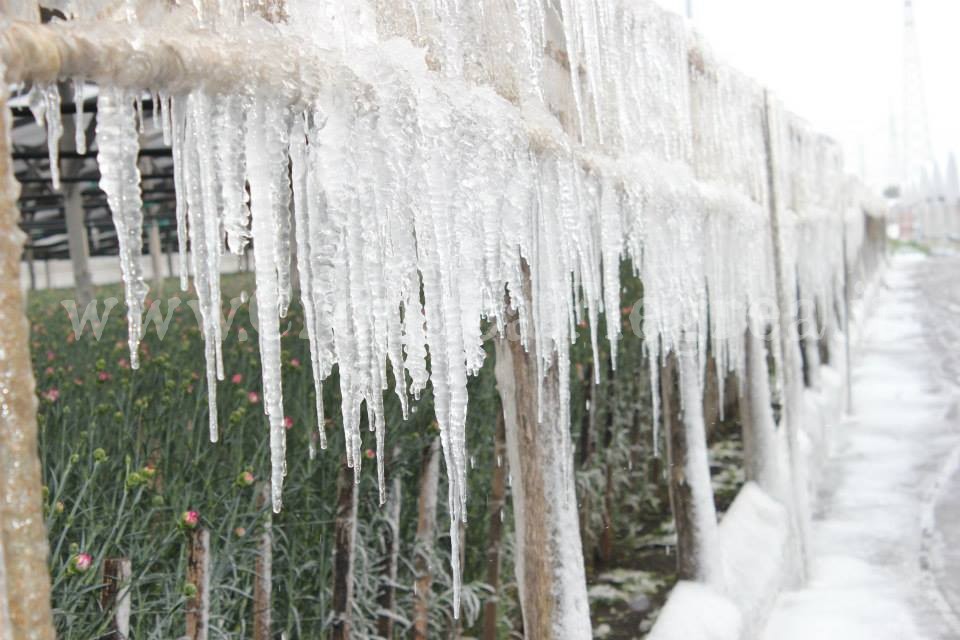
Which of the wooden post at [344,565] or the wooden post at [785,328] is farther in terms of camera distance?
the wooden post at [785,328]

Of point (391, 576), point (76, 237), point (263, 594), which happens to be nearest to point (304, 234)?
point (263, 594)

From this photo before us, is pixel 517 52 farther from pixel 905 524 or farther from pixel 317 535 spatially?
pixel 905 524

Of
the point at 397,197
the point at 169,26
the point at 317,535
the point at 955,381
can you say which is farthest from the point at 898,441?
the point at 169,26

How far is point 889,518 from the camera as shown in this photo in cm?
489

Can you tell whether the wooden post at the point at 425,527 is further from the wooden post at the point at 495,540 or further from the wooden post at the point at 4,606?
the wooden post at the point at 4,606

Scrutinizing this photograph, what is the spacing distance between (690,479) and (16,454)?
2.67m

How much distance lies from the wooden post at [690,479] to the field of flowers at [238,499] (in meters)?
0.35

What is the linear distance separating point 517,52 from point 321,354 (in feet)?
2.69

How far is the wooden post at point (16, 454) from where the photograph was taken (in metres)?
0.81

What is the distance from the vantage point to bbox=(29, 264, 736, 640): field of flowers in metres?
1.86

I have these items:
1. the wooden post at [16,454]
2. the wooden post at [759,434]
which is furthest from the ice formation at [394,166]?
the wooden post at [759,434]

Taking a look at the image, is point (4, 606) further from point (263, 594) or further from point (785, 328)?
point (785, 328)

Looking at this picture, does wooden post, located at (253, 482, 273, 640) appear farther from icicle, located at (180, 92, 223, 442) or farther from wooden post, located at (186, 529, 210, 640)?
icicle, located at (180, 92, 223, 442)

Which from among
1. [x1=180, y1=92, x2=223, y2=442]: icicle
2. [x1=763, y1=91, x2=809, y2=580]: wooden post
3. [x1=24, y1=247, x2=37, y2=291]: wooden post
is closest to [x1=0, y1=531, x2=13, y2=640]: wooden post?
[x1=180, y1=92, x2=223, y2=442]: icicle
